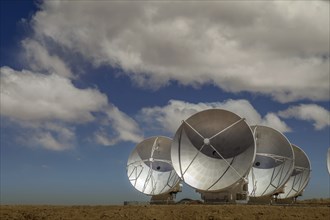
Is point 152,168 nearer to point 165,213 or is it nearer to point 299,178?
point 165,213

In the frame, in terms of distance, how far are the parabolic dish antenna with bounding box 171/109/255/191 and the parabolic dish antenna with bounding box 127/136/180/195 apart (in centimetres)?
1645

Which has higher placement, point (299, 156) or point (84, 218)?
point (299, 156)

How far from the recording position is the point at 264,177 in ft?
236

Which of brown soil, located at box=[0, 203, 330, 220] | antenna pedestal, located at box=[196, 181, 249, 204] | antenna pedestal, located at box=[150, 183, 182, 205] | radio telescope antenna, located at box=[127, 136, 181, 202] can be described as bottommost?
brown soil, located at box=[0, 203, 330, 220]

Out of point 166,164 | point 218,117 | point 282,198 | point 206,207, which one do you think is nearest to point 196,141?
point 218,117

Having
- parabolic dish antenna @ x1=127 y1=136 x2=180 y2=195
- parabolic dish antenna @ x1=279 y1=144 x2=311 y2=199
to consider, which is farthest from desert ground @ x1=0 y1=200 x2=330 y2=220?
parabolic dish antenna @ x1=279 y1=144 x2=311 y2=199

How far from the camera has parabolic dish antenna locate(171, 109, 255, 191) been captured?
2355 inches

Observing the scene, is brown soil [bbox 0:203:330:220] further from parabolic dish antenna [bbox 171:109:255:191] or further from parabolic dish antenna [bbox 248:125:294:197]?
parabolic dish antenna [bbox 248:125:294:197]

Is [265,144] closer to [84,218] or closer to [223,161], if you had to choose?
[223,161]

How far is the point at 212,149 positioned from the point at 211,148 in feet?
0.61

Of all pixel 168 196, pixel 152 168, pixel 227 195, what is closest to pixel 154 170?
pixel 152 168

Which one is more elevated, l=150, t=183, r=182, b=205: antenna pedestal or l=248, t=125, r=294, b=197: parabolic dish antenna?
l=248, t=125, r=294, b=197: parabolic dish antenna

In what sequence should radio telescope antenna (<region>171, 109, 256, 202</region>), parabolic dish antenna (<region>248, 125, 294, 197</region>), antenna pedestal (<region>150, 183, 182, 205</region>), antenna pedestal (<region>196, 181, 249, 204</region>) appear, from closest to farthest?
radio telescope antenna (<region>171, 109, 256, 202</region>) → antenna pedestal (<region>196, 181, 249, 204</region>) → parabolic dish antenna (<region>248, 125, 294, 197</region>) → antenna pedestal (<region>150, 183, 182, 205</region>)

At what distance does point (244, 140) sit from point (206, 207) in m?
12.9
